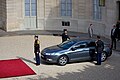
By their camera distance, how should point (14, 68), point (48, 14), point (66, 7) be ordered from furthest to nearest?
1. point (48, 14)
2. point (66, 7)
3. point (14, 68)

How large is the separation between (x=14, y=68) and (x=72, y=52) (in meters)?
3.33

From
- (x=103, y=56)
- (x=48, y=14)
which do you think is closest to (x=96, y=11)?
(x=48, y=14)

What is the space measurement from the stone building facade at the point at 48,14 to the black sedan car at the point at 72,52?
33.7 ft

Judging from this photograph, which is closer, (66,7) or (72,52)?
(72,52)

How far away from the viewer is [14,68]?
17.8 metres

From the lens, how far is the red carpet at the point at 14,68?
1669cm

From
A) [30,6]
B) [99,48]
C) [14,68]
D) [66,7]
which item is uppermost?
[30,6]

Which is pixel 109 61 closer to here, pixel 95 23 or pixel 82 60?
pixel 82 60

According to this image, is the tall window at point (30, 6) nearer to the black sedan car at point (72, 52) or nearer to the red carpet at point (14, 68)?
the red carpet at point (14, 68)

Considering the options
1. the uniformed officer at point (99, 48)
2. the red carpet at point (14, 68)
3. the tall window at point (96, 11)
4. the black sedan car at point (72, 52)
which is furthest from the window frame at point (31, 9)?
the uniformed officer at point (99, 48)

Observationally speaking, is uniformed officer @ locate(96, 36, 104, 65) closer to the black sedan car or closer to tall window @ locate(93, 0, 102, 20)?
the black sedan car

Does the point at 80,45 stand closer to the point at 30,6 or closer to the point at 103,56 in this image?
the point at 103,56

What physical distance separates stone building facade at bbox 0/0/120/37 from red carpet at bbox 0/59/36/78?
1158 cm

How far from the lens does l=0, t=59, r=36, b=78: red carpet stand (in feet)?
54.7
